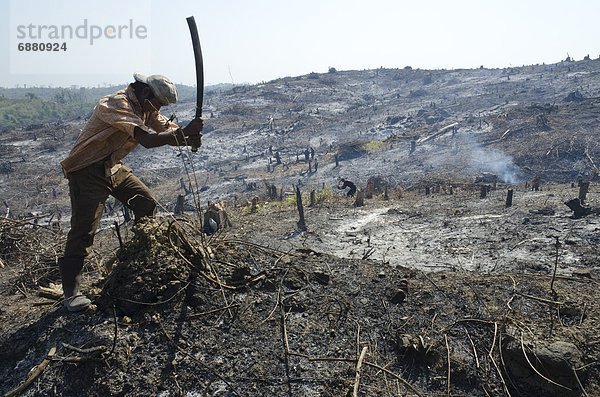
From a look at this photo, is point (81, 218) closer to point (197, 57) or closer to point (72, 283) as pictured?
point (72, 283)

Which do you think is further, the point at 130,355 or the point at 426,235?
the point at 426,235

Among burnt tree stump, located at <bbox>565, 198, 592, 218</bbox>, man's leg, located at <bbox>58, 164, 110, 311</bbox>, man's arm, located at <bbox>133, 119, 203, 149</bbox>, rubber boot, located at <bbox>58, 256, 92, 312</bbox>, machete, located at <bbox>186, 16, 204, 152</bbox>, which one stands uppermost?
machete, located at <bbox>186, 16, 204, 152</bbox>

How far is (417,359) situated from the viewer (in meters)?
2.72

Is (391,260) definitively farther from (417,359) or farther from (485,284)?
(417,359)

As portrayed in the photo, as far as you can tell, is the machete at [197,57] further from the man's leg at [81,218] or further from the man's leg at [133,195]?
the man's leg at [81,218]

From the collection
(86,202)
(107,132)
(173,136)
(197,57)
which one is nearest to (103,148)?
(107,132)

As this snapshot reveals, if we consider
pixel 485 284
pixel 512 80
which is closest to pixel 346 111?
pixel 512 80

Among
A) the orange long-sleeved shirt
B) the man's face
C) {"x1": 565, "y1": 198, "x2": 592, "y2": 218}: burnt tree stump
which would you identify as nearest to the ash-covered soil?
the orange long-sleeved shirt

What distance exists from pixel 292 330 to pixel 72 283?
4.94 ft

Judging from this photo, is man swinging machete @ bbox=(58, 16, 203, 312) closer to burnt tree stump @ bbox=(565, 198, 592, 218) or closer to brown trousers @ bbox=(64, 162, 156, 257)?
brown trousers @ bbox=(64, 162, 156, 257)

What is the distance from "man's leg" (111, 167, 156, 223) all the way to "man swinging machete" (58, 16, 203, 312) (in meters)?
0.03

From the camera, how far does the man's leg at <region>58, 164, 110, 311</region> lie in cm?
282

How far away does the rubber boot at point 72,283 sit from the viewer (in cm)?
267

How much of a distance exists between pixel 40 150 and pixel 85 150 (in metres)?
29.9
